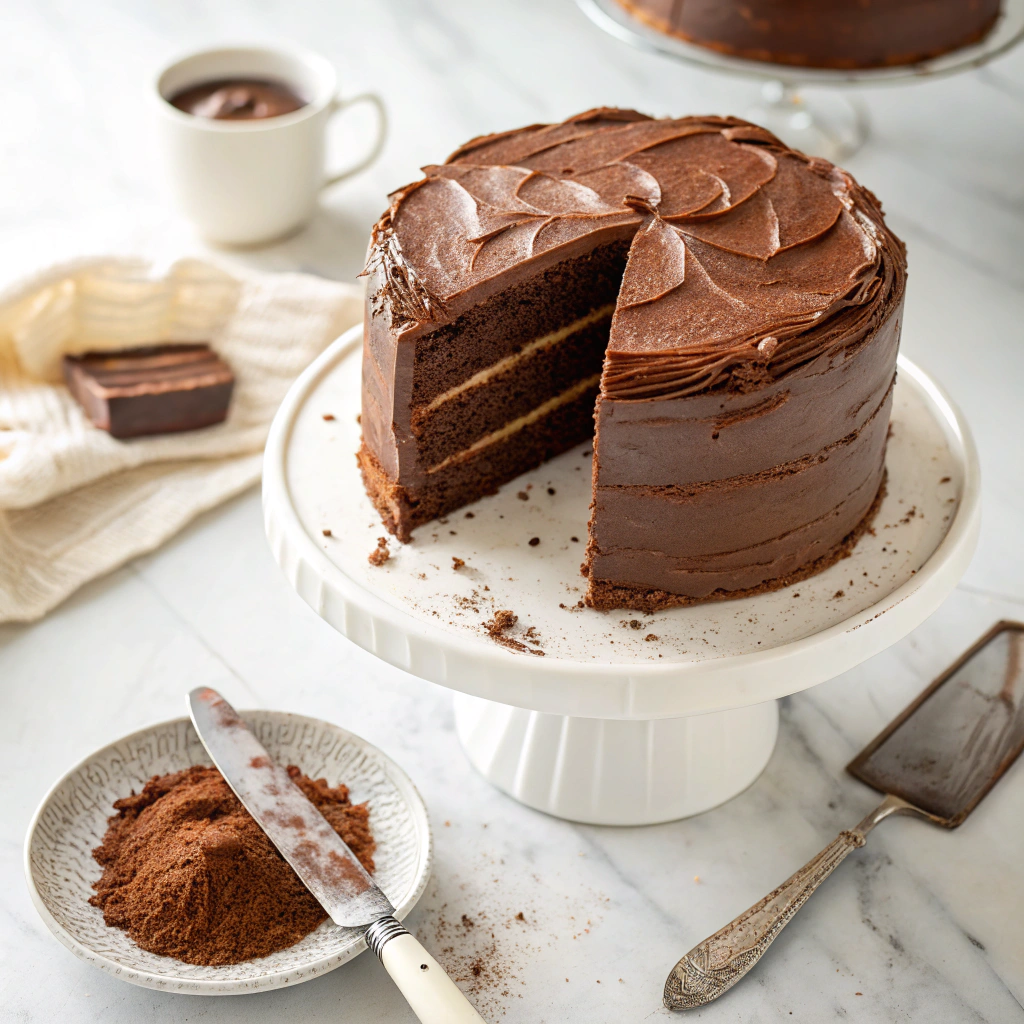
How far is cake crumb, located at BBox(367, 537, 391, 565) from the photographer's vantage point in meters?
1.99

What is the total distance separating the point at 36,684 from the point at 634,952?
1.31 meters

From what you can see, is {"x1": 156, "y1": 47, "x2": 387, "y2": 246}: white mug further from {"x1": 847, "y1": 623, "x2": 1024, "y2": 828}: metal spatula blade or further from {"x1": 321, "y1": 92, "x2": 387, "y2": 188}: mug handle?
{"x1": 847, "y1": 623, "x2": 1024, "y2": 828}: metal spatula blade

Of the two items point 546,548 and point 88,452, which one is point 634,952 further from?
point 88,452

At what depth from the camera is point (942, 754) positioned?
2260mm

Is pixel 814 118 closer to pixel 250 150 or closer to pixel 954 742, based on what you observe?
pixel 250 150

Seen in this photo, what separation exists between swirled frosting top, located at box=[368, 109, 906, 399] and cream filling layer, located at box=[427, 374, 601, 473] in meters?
0.30

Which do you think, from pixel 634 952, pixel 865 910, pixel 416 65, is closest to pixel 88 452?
pixel 634 952

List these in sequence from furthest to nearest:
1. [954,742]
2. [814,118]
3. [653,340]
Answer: [814,118] → [954,742] → [653,340]

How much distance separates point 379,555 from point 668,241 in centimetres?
70

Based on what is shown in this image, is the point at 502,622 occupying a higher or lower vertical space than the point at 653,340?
lower

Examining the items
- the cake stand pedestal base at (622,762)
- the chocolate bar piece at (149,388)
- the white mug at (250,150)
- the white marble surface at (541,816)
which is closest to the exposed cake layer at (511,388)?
the cake stand pedestal base at (622,762)

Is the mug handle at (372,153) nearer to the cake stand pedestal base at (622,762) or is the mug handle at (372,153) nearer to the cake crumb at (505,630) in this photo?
the cake stand pedestal base at (622,762)

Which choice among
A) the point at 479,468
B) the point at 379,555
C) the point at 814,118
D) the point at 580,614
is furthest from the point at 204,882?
the point at 814,118

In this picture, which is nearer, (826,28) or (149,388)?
(149,388)
